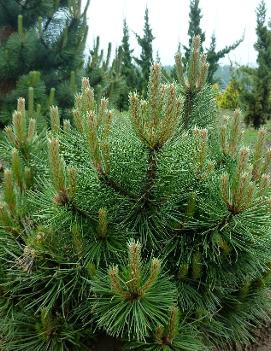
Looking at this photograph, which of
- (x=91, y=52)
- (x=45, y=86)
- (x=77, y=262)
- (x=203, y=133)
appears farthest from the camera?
(x=91, y=52)

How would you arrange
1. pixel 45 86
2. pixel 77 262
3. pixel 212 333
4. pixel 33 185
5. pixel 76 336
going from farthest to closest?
pixel 45 86 < pixel 212 333 < pixel 33 185 < pixel 76 336 < pixel 77 262

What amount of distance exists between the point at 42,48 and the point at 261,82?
1168 cm

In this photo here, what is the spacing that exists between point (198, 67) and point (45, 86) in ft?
17.1

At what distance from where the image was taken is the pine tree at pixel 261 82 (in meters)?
17.4

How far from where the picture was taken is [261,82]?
17.8 meters

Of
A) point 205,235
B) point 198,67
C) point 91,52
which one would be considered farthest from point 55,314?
point 91,52

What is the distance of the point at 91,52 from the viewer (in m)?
8.82

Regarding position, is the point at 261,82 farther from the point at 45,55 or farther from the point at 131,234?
the point at 131,234

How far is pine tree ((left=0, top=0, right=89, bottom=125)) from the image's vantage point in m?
7.66

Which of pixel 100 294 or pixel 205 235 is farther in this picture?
pixel 205 235

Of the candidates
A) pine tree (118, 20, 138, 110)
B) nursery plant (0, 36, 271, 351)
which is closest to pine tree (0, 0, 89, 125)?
nursery plant (0, 36, 271, 351)

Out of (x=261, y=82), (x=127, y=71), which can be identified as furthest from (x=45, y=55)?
(x=127, y=71)

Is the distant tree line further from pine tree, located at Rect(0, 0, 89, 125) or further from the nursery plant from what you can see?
the nursery plant

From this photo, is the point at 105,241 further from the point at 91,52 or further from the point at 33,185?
the point at 91,52
